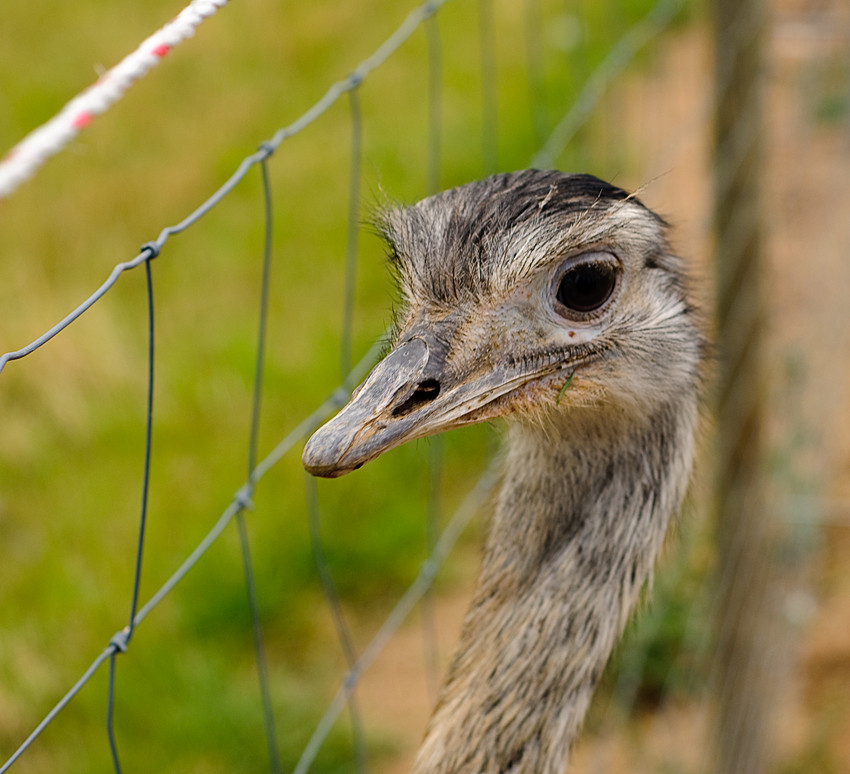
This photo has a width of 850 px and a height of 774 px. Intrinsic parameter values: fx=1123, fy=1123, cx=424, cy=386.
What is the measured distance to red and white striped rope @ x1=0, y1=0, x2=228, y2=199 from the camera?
680 mm

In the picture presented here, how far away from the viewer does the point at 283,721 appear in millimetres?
2773

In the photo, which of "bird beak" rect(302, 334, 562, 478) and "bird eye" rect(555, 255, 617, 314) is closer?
"bird beak" rect(302, 334, 562, 478)

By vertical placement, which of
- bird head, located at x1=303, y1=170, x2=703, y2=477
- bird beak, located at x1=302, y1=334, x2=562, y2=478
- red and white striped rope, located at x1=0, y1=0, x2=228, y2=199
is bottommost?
red and white striped rope, located at x1=0, y1=0, x2=228, y2=199

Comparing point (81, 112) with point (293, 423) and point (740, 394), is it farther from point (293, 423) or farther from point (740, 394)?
point (293, 423)

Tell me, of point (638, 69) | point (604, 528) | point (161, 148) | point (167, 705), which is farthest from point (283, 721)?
point (638, 69)

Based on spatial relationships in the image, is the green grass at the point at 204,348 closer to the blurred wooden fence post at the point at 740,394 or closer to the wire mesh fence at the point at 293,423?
the wire mesh fence at the point at 293,423

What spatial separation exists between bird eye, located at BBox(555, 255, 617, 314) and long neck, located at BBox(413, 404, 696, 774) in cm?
16

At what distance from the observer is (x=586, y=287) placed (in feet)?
4.74

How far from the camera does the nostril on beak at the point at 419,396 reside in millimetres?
1246

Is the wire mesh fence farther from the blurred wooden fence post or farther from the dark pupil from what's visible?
the dark pupil

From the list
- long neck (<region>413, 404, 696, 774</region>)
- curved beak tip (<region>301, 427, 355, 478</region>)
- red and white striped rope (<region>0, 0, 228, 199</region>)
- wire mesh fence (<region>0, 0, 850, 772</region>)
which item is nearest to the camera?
red and white striped rope (<region>0, 0, 228, 199</region>)

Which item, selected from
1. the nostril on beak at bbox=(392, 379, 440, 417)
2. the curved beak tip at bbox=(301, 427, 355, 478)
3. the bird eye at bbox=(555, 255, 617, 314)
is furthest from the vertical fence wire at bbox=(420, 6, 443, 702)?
the curved beak tip at bbox=(301, 427, 355, 478)

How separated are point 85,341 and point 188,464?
0.69 metres

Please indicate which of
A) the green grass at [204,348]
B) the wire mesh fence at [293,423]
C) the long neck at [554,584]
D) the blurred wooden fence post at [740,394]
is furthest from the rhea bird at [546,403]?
the blurred wooden fence post at [740,394]
